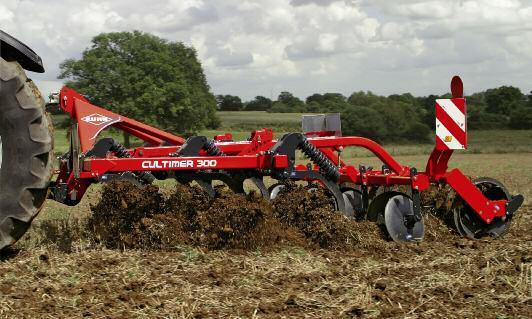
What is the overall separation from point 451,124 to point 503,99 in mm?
35312

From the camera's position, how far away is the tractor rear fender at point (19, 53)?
4.78m

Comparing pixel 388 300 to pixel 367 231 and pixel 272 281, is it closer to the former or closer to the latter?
pixel 272 281

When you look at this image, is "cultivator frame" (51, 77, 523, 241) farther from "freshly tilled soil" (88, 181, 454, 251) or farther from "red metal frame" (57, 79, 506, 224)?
"freshly tilled soil" (88, 181, 454, 251)

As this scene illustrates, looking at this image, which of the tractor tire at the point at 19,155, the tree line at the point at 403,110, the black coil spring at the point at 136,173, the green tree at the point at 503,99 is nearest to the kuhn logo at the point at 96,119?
the black coil spring at the point at 136,173

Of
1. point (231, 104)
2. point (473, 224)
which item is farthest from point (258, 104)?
point (473, 224)

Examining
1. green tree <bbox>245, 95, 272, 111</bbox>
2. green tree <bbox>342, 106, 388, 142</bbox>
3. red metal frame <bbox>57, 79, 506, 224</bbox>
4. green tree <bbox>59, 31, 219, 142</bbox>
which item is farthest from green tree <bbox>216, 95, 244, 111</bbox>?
red metal frame <bbox>57, 79, 506, 224</bbox>

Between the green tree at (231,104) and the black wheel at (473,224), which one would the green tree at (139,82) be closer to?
the green tree at (231,104)

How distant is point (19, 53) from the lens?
495 centimetres

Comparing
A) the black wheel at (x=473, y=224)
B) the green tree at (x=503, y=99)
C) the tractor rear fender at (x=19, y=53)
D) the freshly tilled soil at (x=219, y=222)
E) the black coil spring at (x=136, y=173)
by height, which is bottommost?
the black wheel at (x=473, y=224)

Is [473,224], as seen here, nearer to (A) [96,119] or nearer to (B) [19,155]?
(A) [96,119]

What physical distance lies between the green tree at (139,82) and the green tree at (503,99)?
15668mm

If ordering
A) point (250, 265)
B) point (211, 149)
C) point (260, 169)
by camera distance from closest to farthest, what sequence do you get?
point (250, 265) → point (260, 169) → point (211, 149)

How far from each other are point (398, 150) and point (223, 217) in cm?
2476

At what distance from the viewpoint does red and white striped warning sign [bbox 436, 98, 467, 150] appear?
22.1ft
